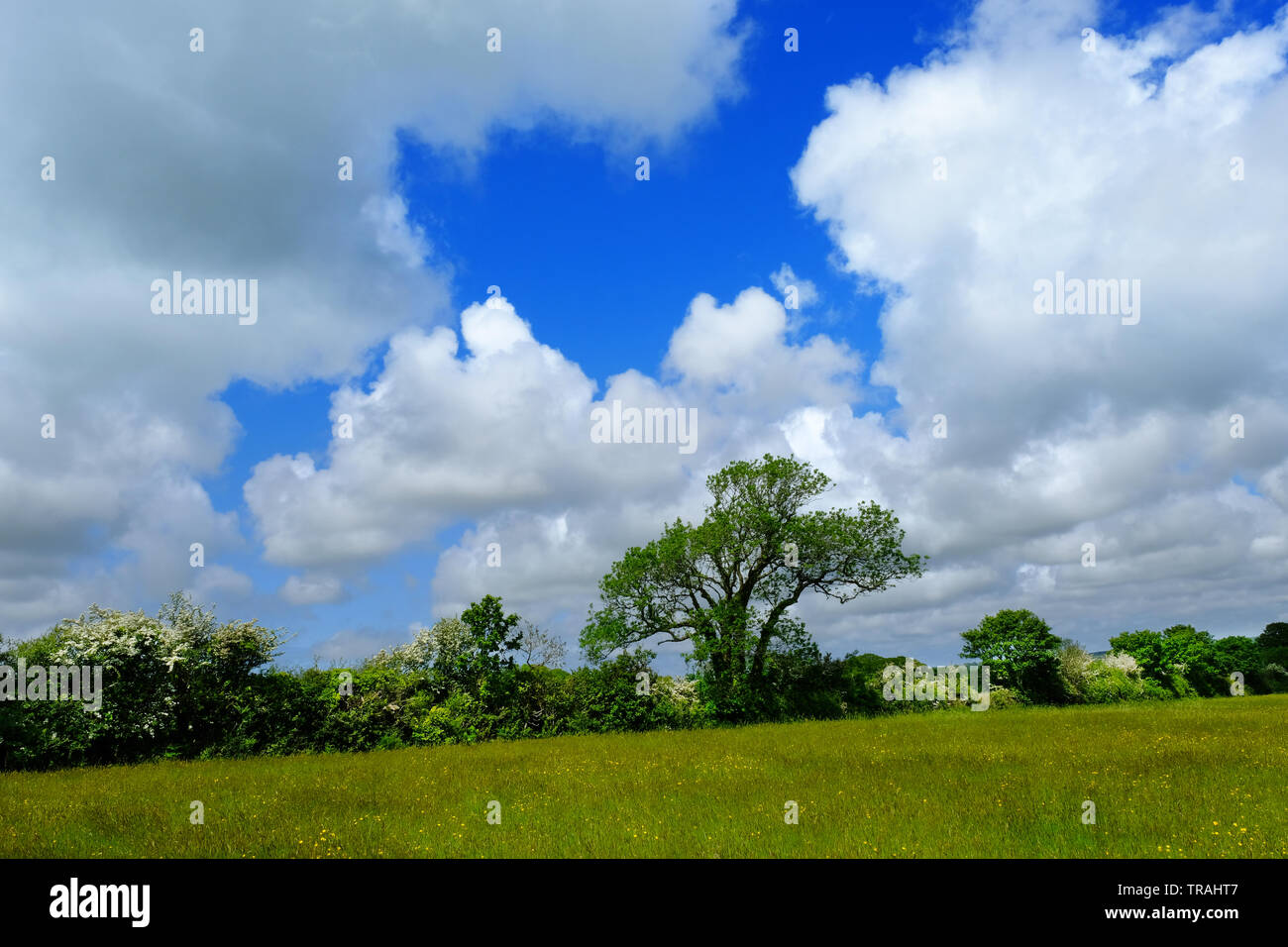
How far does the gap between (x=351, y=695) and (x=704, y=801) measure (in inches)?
677

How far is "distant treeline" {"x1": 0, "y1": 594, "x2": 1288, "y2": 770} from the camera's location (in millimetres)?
21031

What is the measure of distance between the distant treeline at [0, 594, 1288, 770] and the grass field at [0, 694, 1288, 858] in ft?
7.37

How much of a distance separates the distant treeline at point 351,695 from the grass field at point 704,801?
2247 mm

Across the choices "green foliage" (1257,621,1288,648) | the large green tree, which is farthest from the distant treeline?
"green foliage" (1257,621,1288,648)

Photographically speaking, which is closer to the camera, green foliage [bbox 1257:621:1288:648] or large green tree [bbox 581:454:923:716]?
large green tree [bbox 581:454:923:716]

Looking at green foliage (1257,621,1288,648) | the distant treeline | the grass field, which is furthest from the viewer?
green foliage (1257,621,1288,648)

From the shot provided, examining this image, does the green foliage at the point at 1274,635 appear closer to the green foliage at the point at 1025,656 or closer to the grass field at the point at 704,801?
the green foliage at the point at 1025,656

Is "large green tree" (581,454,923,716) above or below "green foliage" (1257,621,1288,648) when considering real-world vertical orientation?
above

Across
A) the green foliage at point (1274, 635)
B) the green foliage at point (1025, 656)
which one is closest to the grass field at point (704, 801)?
the green foliage at point (1025, 656)

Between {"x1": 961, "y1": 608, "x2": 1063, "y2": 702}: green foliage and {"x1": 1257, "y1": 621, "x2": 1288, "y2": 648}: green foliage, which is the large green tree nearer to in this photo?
{"x1": 961, "y1": 608, "x2": 1063, "y2": 702}: green foliage
